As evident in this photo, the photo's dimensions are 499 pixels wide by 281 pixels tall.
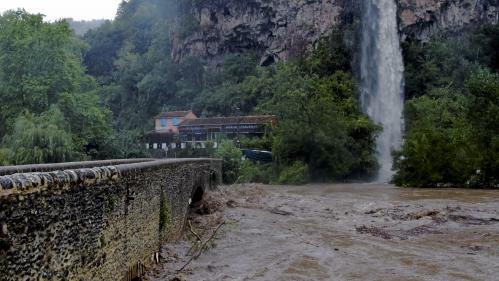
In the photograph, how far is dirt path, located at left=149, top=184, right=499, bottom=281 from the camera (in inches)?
452

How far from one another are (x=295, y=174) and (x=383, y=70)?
73.0 feet

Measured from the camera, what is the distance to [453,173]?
31969 millimetres

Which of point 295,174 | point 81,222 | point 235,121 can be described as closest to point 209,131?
point 235,121

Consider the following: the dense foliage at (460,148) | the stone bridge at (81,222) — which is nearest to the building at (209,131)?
the dense foliage at (460,148)

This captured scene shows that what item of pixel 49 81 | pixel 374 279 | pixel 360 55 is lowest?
pixel 374 279

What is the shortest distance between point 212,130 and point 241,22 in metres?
24.7

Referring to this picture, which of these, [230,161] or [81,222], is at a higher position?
[230,161]

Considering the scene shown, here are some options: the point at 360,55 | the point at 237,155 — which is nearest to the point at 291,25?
the point at 360,55

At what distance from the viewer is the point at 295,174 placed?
39.3 m

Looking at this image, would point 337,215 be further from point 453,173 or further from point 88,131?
point 88,131

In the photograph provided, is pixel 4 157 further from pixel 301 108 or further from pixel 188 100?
pixel 188 100

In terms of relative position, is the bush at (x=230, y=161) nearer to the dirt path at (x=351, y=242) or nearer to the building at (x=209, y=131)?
the building at (x=209, y=131)

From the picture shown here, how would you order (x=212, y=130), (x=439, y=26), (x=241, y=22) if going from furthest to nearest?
(x=241, y=22) → (x=439, y=26) → (x=212, y=130)

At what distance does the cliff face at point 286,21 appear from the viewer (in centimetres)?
6138
